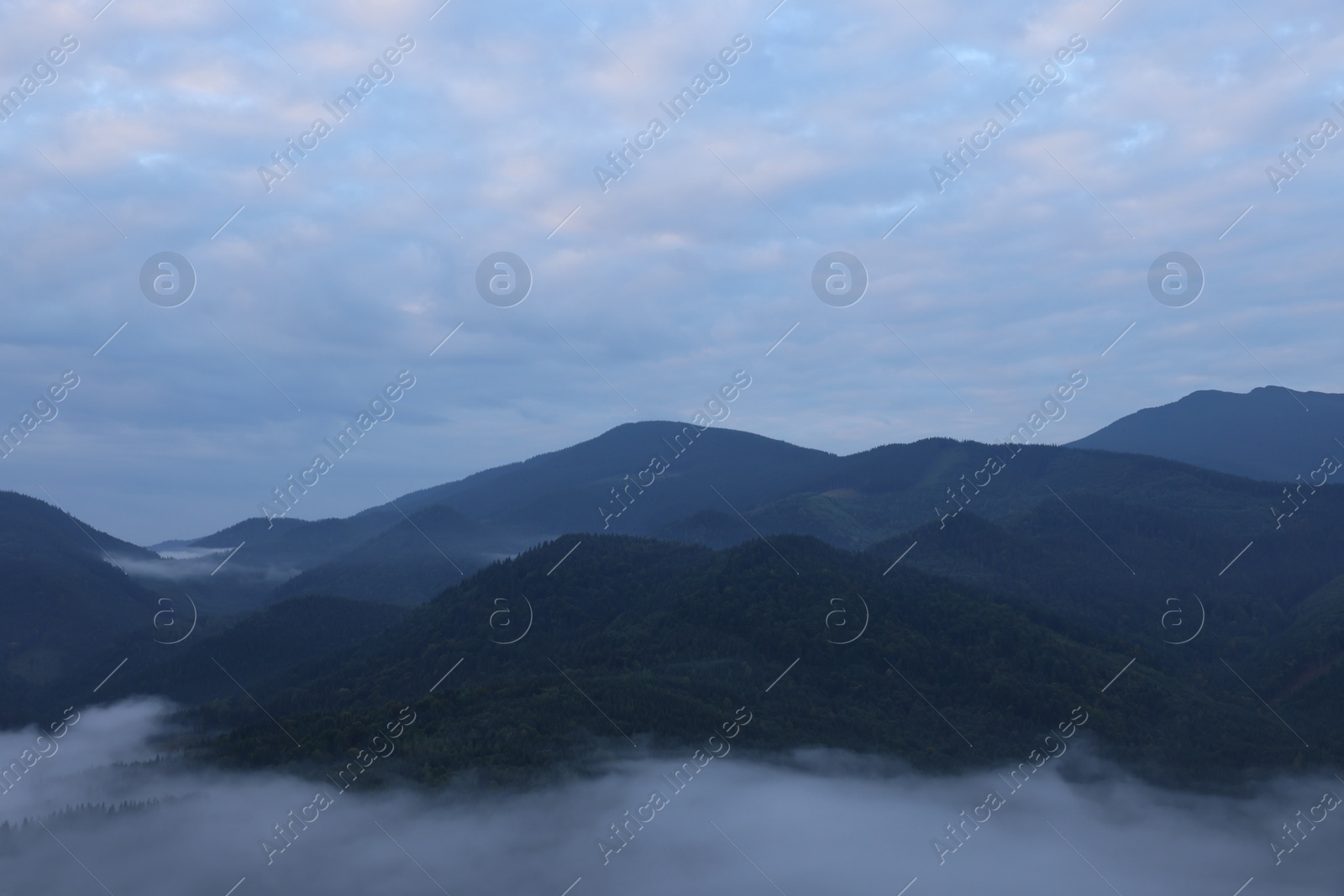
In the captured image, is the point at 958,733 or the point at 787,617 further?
the point at 787,617

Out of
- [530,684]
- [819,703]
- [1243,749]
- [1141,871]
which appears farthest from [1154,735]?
[530,684]

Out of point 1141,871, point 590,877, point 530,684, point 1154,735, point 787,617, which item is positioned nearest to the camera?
point 590,877

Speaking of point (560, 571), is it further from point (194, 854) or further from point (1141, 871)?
point (1141, 871)

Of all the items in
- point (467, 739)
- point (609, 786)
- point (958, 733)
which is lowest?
point (958, 733)

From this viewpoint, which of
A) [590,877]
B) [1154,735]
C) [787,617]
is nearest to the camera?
[590,877]

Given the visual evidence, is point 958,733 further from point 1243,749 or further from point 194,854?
point 194,854

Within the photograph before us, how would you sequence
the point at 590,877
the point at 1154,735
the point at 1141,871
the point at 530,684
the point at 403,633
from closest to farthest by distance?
the point at 590,877, the point at 1141,871, the point at 530,684, the point at 1154,735, the point at 403,633

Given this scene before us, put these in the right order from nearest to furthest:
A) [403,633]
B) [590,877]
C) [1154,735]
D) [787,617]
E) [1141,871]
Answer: [590,877]
[1141,871]
[1154,735]
[787,617]
[403,633]

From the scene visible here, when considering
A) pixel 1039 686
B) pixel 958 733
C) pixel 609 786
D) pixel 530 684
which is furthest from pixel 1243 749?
pixel 530 684

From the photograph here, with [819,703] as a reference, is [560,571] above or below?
above
